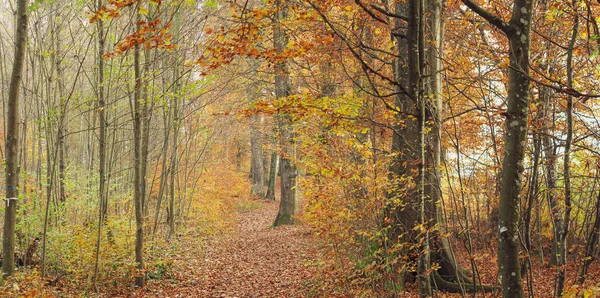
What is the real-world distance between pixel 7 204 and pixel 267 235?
829 cm

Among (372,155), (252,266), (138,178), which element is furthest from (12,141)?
(252,266)

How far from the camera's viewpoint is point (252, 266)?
31.1 feet

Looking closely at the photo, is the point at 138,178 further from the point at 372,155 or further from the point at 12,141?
the point at 372,155

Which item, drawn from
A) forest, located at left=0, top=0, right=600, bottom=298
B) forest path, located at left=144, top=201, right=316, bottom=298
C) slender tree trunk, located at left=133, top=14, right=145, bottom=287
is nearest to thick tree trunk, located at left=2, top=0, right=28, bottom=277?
forest, located at left=0, top=0, right=600, bottom=298

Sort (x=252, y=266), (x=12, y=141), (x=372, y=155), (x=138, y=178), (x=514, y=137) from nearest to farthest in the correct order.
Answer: (x=514, y=137), (x=12, y=141), (x=372, y=155), (x=138, y=178), (x=252, y=266)

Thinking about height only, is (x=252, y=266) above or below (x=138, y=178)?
below

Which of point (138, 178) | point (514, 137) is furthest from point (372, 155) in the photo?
point (138, 178)

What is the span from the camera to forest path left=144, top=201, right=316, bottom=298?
7516 mm

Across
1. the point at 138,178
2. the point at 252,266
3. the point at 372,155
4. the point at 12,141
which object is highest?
the point at 12,141

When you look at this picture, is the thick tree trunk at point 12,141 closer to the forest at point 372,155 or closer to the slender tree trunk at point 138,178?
the forest at point 372,155

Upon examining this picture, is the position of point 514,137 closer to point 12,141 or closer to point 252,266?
point 12,141

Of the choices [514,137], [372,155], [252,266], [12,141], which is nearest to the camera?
[514,137]

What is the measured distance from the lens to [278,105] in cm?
553

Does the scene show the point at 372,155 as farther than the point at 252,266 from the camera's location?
No
